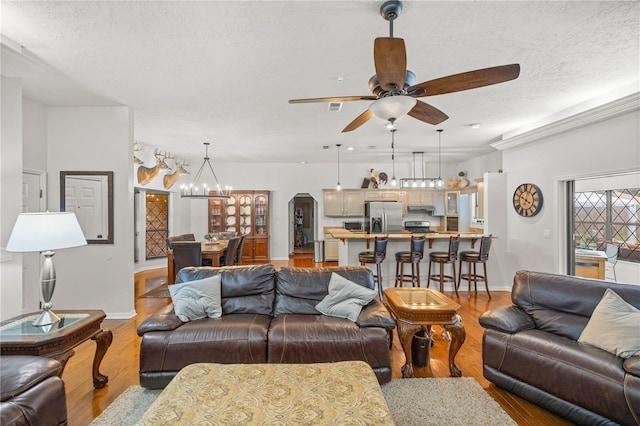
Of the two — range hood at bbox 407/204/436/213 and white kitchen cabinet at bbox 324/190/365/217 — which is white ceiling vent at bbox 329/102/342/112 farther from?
range hood at bbox 407/204/436/213

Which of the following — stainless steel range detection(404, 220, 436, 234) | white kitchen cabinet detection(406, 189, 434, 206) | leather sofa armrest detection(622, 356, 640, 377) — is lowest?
leather sofa armrest detection(622, 356, 640, 377)

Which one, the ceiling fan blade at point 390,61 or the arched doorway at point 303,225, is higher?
the ceiling fan blade at point 390,61

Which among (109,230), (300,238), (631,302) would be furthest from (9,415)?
(300,238)

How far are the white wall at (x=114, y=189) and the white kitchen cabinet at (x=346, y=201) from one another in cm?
517

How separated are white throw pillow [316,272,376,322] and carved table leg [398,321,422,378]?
391 mm

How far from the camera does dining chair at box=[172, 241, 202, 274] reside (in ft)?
15.1

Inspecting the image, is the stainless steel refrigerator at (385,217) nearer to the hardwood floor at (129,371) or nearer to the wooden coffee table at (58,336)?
the hardwood floor at (129,371)

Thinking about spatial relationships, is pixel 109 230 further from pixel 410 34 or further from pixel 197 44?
pixel 410 34

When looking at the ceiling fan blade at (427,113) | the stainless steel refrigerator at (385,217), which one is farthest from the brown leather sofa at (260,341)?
the stainless steel refrigerator at (385,217)

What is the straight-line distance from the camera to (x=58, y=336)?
6.62 ft

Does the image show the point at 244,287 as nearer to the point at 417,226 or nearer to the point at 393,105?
the point at 393,105

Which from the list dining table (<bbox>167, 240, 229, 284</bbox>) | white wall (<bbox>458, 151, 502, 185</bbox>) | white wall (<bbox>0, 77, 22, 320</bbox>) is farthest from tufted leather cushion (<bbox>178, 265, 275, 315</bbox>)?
white wall (<bbox>458, 151, 502, 185</bbox>)

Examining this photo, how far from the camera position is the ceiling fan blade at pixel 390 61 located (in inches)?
65.0

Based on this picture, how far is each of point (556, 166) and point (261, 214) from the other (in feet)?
21.4
